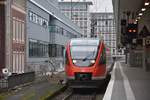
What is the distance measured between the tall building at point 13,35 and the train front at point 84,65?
13505mm

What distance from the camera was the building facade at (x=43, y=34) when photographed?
1992 inches

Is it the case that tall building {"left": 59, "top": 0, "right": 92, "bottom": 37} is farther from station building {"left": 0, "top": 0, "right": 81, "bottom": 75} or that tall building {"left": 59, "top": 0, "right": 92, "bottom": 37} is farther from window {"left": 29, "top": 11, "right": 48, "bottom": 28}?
window {"left": 29, "top": 11, "right": 48, "bottom": 28}

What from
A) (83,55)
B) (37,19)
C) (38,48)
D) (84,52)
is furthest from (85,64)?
(38,48)

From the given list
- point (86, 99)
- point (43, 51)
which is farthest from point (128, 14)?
point (86, 99)

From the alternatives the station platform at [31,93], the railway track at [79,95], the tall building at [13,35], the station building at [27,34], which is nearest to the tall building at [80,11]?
the station building at [27,34]

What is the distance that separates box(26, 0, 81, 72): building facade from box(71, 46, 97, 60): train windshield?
57.0ft

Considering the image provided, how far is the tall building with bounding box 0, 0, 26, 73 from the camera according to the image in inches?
1495

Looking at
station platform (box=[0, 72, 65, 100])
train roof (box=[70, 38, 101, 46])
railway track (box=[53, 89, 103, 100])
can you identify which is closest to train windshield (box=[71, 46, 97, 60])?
train roof (box=[70, 38, 101, 46])

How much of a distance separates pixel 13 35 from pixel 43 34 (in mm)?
18781

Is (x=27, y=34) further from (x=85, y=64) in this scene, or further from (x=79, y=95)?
(x=85, y=64)

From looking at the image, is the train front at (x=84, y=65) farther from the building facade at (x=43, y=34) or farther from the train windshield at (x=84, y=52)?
the building facade at (x=43, y=34)

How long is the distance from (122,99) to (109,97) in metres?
0.67

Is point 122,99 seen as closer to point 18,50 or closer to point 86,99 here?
point 86,99

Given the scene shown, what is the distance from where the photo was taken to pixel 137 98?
18.7 metres
